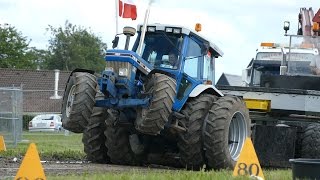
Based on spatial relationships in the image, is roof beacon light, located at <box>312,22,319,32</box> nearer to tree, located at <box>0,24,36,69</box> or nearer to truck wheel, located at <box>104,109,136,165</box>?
truck wheel, located at <box>104,109,136,165</box>

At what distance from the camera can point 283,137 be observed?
51.2 feet

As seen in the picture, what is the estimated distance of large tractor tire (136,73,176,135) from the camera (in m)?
13.5

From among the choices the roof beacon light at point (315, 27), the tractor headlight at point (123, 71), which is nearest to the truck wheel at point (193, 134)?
the tractor headlight at point (123, 71)

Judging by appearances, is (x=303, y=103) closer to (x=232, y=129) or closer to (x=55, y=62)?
(x=232, y=129)

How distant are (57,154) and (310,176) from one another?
804 centimetres

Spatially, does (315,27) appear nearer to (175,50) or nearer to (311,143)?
(311,143)

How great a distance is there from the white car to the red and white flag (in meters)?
24.9

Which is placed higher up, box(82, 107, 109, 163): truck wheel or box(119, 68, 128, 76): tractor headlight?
box(119, 68, 128, 76): tractor headlight

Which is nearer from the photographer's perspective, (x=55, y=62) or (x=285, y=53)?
(x=285, y=53)

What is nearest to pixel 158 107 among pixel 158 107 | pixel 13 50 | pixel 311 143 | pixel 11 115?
pixel 158 107

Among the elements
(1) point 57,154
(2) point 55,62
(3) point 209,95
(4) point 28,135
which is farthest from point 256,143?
(2) point 55,62

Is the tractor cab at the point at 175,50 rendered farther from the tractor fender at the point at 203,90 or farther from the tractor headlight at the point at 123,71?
the tractor headlight at the point at 123,71

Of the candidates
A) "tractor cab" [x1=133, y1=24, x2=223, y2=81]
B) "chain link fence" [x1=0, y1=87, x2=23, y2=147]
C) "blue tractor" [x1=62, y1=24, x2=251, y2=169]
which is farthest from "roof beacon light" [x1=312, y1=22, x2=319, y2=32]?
"chain link fence" [x1=0, y1=87, x2=23, y2=147]

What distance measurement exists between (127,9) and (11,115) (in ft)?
39.0
